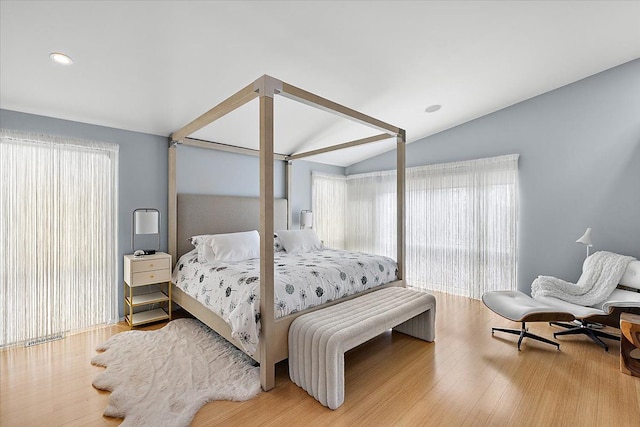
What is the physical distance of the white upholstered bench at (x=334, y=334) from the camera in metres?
1.96

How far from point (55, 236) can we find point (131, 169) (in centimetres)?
102

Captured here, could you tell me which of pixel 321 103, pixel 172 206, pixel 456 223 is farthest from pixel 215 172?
pixel 456 223

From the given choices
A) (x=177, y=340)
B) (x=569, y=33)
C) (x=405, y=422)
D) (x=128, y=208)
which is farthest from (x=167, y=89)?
(x=569, y=33)

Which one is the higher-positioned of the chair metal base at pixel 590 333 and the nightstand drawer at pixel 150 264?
the nightstand drawer at pixel 150 264

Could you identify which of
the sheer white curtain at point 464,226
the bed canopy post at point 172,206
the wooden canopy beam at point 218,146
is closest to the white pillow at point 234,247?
the bed canopy post at point 172,206

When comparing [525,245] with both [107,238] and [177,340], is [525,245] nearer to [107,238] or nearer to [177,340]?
[177,340]

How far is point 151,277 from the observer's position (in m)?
3.26

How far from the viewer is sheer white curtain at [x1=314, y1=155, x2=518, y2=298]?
13.3 feet

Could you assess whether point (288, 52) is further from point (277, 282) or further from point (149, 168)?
point (149, 168)

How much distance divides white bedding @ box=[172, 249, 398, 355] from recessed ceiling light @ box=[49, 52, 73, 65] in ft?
6.92

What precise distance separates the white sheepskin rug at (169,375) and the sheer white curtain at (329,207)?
10.0 ft

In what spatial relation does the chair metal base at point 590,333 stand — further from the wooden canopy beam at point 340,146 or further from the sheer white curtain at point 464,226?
the wooden canopy beam at point 340,146

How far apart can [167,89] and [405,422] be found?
3.37 meters

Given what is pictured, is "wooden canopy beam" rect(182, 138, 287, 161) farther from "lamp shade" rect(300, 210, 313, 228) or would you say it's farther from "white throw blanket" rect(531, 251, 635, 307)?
"white throw blanket" rect(531, 251, 635, 307)
